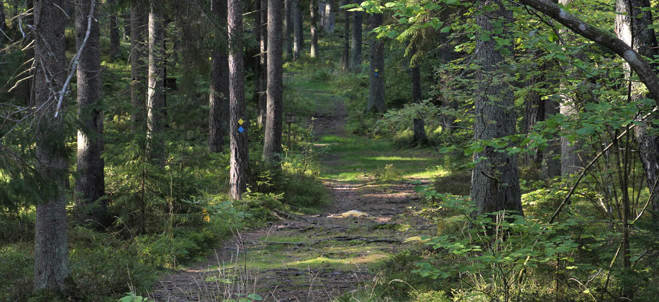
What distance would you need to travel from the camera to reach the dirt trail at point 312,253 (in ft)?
20.3

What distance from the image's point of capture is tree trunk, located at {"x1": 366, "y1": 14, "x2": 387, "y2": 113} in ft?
81.5

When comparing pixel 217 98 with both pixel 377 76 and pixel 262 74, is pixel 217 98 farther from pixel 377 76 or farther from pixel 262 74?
pixel 377 76

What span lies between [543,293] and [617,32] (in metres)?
3.97

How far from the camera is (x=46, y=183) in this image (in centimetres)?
448

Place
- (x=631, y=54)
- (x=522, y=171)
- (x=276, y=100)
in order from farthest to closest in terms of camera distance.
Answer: (x=276, y=100)
(x=522, y=171)
(x=631, y=54)

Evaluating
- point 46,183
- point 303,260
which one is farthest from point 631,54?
point 303,260

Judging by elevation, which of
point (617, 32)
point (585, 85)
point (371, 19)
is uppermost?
point (371, 19)

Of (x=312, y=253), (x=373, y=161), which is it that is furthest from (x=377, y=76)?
(x=312, y=253)

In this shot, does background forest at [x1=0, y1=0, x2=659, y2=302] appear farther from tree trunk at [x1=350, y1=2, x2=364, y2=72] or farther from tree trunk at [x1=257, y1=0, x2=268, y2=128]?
tree trunk at [x1=350, y1=2, x2=364, y2=72]

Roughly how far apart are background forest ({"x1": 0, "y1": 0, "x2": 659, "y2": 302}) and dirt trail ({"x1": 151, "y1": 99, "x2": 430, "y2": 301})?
6cm

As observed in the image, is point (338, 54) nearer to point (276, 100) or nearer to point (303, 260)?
point (276, 100)

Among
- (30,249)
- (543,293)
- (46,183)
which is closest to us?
(46,183)

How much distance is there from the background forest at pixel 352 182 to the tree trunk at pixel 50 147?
2 cm

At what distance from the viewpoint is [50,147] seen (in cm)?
500
